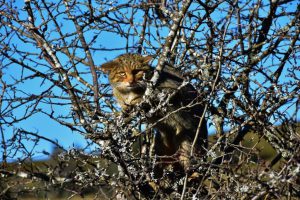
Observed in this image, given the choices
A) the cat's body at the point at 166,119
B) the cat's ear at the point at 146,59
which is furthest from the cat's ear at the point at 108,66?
the cat's ear at the point at 146,59

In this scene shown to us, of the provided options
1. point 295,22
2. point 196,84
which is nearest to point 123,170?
point 196,84

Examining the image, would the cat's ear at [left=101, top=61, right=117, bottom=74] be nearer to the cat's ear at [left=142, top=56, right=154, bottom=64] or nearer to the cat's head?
the cat's head

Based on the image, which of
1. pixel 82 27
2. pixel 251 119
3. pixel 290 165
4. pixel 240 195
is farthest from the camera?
pixel 82 27

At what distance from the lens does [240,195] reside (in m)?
4.64

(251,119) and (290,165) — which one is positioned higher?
(251,119)

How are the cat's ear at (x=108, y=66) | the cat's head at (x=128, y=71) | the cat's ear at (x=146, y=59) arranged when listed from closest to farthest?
the cat's ear at (x=146, y=59), the cat's head at (x=128, y=71), the cat's ear at (x=108, y=66)

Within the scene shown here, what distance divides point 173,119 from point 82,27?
165 cm

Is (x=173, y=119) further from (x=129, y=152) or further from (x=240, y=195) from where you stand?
(x=240, y=195)

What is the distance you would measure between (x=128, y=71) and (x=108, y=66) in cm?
25

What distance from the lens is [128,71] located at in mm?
7250

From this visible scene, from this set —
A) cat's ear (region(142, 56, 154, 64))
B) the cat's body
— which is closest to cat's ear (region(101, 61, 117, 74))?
the cat's body

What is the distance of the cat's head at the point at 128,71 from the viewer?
7.07m

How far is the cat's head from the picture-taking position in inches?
279

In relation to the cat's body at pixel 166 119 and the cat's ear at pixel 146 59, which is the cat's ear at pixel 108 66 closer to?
the cat's body at pixel 166 119
